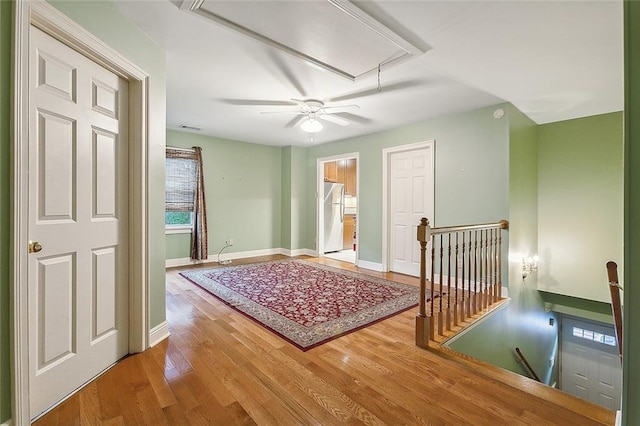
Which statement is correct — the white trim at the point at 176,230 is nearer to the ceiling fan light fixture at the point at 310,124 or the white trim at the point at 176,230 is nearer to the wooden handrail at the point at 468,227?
the ceiling fan light fixture at the point at 310,124

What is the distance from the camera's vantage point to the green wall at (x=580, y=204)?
12.6 feet

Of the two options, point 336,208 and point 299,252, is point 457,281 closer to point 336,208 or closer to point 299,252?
point 299,252

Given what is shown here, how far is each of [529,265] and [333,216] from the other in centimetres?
385

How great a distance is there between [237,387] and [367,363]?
878 millimetres

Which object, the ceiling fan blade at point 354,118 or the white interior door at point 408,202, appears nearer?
the ceiling fan blade at point 354,118

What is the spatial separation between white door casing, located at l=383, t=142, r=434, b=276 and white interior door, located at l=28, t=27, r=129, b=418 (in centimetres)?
375

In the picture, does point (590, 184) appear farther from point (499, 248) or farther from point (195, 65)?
point (195, 65)

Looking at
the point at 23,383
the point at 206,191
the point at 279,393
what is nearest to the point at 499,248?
the point at 279,393

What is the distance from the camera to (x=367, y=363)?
2.00 metres

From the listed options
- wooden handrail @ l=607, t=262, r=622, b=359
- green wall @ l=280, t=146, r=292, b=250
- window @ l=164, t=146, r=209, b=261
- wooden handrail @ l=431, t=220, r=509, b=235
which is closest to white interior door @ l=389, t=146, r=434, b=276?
wooden handrail @ l=431, t=220, r=509, b=235

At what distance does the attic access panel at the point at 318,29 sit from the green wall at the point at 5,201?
38.1 inches

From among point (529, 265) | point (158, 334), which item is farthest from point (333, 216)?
point (158, 334)

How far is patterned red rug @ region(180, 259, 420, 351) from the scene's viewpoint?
2.55 m

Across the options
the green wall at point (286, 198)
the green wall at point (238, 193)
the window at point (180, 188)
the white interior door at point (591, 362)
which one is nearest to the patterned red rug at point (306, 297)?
the green wall at point (238, 193)
